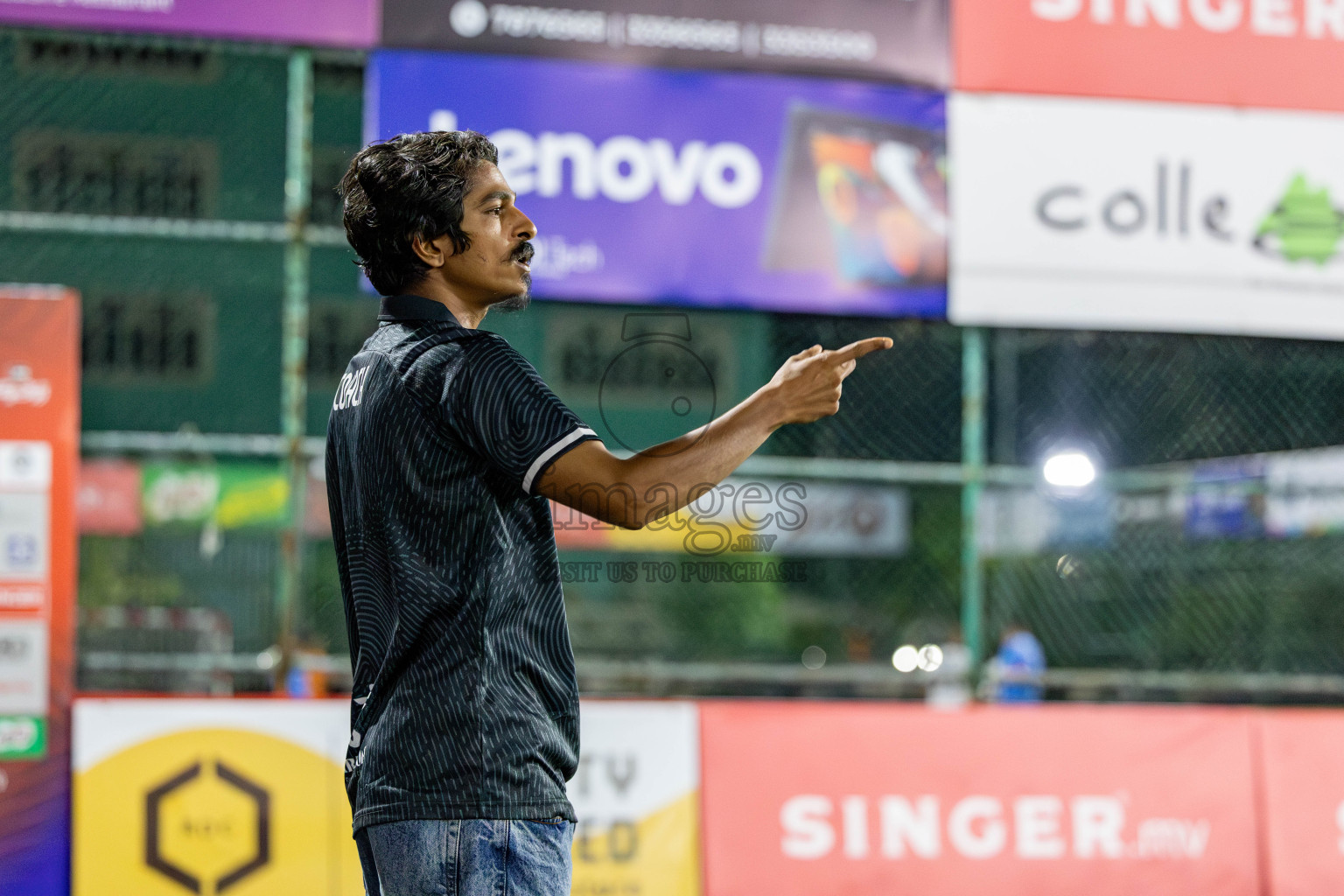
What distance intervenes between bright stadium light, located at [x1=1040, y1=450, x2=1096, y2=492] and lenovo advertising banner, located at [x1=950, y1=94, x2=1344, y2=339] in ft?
2.17

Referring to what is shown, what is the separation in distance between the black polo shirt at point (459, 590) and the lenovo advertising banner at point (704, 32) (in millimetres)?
3638

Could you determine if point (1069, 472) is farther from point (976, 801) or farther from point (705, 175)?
point (705, 175)

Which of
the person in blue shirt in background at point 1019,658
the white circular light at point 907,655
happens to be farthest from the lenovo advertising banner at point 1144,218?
the white circular light at point 907,655

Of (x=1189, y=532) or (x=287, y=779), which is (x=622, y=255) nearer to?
(x=287, y=779)

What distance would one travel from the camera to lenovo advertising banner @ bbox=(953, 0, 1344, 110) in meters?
5.97

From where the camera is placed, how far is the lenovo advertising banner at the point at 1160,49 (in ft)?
19.6

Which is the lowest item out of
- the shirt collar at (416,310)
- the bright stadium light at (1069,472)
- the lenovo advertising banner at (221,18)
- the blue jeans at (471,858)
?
the blue jeans at (471,858)

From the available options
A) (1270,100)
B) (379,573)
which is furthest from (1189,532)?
(379,573)

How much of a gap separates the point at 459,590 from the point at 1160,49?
197 inches

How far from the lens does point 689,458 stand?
7.08 ft

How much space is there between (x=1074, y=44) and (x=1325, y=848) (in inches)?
137

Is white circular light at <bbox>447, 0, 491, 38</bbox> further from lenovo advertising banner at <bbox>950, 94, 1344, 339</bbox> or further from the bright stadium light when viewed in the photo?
the bright stadium light

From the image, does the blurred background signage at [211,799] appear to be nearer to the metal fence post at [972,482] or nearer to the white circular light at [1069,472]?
the metal fence post at [972,482]

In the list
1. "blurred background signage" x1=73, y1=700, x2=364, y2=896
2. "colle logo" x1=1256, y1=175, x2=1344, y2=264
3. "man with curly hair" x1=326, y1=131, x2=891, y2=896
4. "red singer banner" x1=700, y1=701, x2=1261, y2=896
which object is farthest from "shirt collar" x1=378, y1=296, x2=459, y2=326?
"colle logo" x1=1256, y1=175, x2=1344, y2=264
